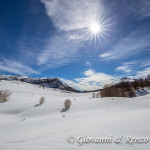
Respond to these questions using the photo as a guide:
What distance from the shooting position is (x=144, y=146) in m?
1.69

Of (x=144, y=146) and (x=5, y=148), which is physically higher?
(x=144, y=146)

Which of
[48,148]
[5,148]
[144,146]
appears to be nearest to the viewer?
[144,146]

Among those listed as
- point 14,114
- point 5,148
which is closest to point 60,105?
point 14,114

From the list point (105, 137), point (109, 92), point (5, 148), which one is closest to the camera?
point (5, 148)

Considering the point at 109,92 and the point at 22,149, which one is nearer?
the point at 22,149

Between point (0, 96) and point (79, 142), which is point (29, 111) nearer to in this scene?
point (0, 96)

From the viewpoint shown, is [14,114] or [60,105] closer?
[14,114]

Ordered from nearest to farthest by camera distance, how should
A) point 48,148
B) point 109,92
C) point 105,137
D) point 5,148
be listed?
point 48,148
point 5,148
point 105,137
point 109,92

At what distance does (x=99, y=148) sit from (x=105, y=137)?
53cm

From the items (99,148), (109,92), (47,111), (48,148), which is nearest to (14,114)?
(47,111)

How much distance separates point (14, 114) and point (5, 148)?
9784 millimetres

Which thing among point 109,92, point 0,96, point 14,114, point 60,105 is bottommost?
point 14,114

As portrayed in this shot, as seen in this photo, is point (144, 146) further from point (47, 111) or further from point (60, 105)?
point (60, 105)

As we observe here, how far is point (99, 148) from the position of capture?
1.77 meters
